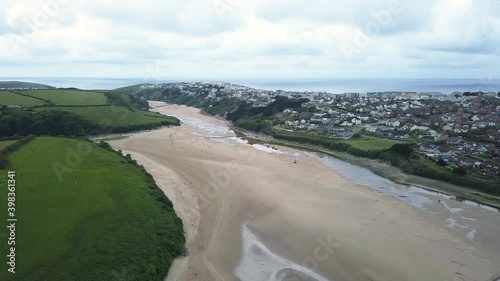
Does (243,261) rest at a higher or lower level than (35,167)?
lower

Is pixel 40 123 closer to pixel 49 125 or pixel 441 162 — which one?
pixel 49 125

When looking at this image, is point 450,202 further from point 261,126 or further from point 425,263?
point 261,126

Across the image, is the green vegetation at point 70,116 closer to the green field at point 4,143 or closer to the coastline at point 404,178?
the green field at point 4,143

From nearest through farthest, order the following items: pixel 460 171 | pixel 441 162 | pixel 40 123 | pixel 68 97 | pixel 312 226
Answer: pixel 312 226 < pixel 460 171 < pixel 441 162 < pixel 40 123 < pixel 68 97

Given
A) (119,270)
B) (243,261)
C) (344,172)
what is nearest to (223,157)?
(344,172)

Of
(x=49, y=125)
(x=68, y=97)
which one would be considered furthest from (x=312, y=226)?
(x=68, y=97)

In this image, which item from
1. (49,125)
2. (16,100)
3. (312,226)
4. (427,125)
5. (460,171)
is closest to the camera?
(312,226)

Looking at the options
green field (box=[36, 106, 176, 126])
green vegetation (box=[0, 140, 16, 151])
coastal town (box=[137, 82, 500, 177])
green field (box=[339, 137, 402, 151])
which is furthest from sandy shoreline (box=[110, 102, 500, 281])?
green field (box=[36, 106, 176, 126])

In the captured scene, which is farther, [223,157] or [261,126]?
[261,126]
